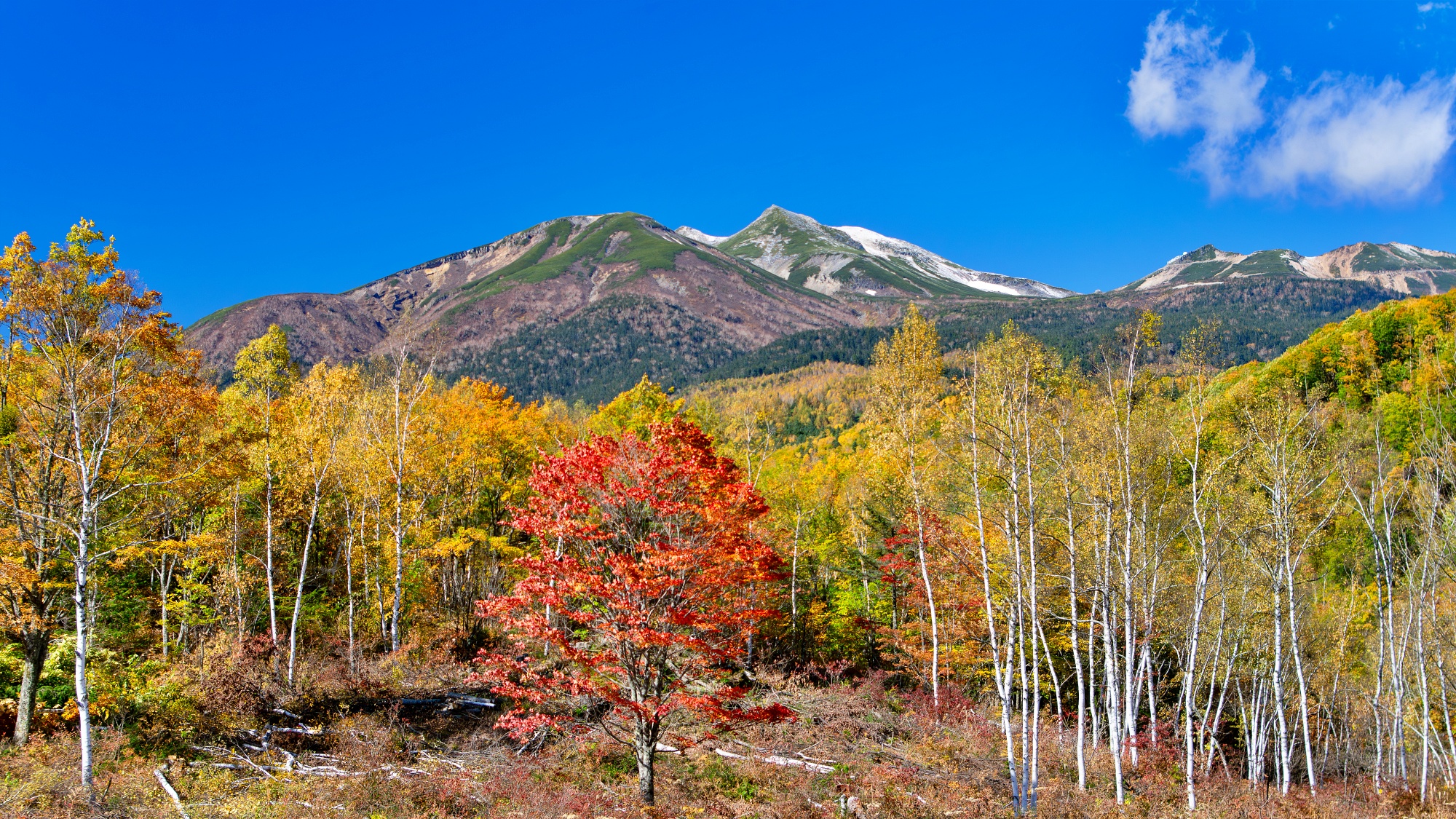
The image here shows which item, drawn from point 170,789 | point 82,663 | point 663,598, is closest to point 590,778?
point 663,598

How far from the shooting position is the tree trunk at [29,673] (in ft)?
43.9

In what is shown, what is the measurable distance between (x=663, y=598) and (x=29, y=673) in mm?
12256

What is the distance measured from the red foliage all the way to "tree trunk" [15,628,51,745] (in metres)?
8.53

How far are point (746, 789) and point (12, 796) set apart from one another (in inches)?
481

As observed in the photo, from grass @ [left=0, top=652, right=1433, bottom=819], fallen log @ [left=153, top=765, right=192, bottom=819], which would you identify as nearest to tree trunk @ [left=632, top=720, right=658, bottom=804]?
grass @ [left=0, top=652, right=1433, bottom=819]

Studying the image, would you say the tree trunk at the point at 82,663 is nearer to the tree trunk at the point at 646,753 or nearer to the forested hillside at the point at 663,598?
the forested hillside at the point at 663,598

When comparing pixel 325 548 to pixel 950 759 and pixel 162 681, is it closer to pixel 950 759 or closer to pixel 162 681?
pixel 162 681

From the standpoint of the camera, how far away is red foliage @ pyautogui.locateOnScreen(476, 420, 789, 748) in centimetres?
1222

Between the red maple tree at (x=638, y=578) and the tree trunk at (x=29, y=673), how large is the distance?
826 centimetres

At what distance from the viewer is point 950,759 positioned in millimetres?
17500

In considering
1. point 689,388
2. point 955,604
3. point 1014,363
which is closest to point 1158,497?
point 955,604

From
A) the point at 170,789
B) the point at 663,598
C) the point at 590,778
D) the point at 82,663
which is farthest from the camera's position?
the point at 590,778

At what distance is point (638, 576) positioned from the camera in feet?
40.2

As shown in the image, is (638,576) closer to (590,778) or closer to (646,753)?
(646,753)
